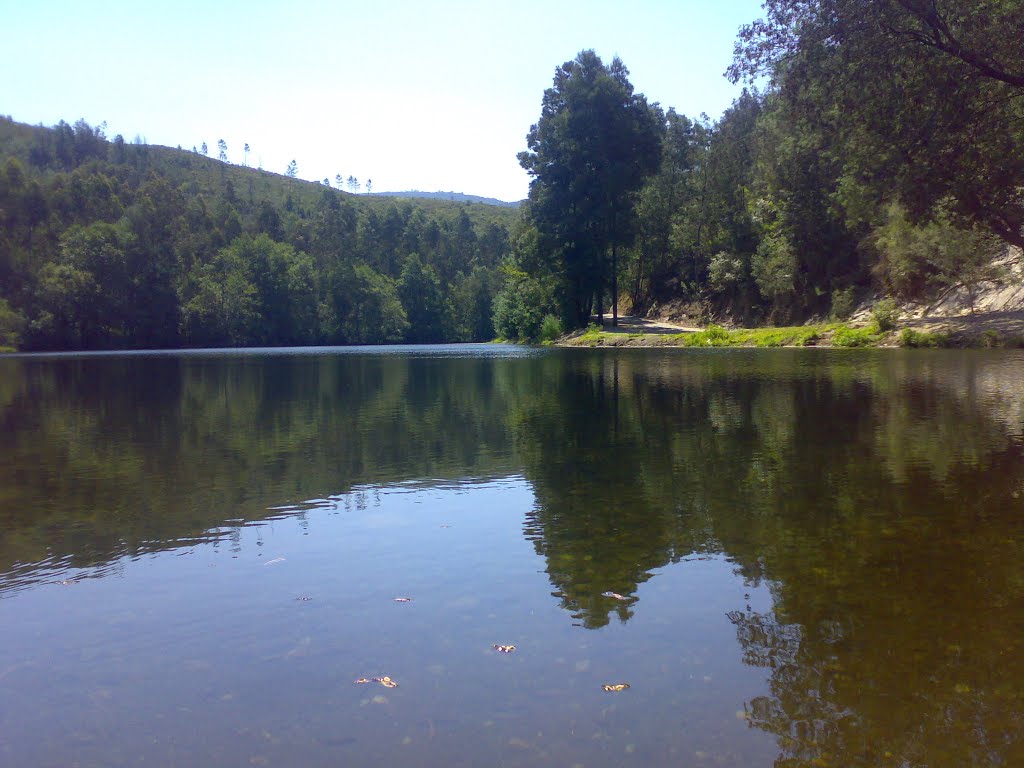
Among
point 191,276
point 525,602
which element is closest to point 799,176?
point 525,602

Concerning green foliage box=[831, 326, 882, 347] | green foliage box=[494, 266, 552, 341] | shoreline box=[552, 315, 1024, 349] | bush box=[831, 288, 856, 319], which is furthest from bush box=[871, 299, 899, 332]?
green foliage box=[494, 266, 552, 341]

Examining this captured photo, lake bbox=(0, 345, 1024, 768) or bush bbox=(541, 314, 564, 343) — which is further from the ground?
bush bbox=(541, 314, 564, 343)

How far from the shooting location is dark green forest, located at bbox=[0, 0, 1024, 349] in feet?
82.1

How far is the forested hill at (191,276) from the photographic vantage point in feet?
372

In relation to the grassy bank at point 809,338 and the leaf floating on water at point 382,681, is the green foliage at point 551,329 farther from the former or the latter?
the leaf floating on water at point 382,681

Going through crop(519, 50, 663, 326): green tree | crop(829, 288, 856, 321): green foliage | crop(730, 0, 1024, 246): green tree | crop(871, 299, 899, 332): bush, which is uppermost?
crop(519, 50, 663, 326): green tree

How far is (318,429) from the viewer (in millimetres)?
18984

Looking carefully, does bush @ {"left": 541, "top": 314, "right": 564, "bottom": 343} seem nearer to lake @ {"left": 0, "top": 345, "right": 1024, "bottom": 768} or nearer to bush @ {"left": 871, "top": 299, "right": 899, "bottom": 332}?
bush @ {"left": 871, "top": 299, "right": 899, "bottom": 332}

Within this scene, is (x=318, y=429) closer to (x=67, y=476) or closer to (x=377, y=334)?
(x=67, y=476)

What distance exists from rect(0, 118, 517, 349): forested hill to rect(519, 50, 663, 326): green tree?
70.9 m

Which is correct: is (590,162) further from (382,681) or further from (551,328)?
(382,681)

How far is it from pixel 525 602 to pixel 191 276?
132202 millimetres

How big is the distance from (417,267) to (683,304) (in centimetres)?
8058

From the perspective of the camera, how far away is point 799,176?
6284cm
